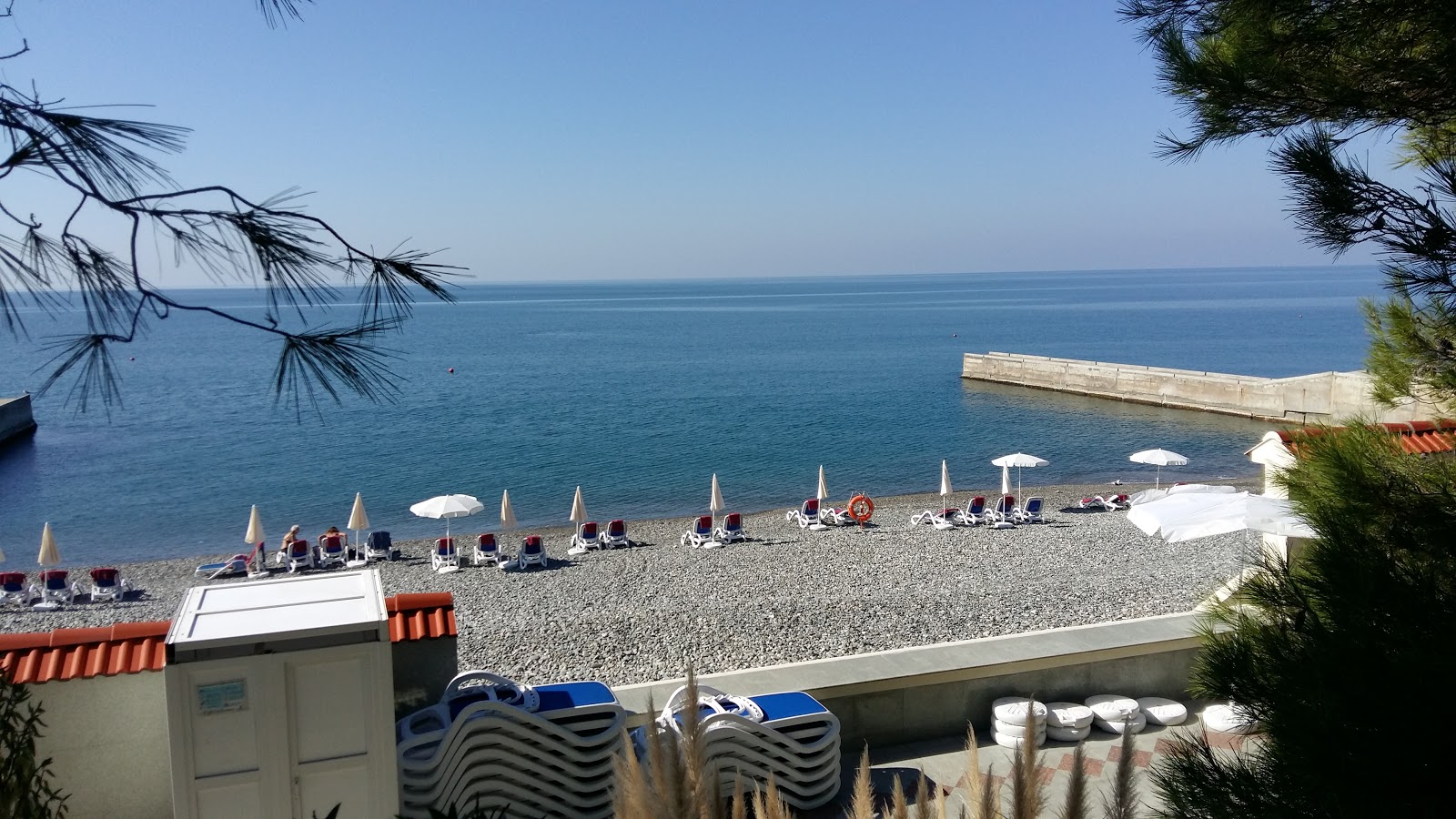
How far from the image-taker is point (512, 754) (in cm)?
476

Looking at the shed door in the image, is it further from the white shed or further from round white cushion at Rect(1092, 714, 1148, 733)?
round white cushion at Rect(1092, 714, 1148, 733)

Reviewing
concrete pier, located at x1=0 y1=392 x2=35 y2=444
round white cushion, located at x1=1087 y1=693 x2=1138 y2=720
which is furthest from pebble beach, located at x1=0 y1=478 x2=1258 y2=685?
concrete pier, located at x1=0 y1=392 x2=35 y2=444

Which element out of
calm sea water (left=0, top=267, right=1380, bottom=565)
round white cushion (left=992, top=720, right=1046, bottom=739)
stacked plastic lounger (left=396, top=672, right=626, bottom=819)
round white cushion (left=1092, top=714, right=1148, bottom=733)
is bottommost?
calm sea water (left=0, top=267, right=1380, bottom=565)

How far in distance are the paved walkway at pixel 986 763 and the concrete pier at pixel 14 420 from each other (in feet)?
129

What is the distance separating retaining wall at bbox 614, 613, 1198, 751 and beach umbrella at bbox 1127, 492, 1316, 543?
7.21 feet

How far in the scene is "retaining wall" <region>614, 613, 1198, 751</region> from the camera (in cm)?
557

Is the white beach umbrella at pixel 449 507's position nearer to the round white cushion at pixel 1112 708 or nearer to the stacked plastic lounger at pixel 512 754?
the stacked plastic lounger at pixel 512 754

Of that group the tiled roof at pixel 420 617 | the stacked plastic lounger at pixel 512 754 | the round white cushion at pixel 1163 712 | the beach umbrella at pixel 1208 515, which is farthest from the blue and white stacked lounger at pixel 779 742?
the beach umbrella at pixel 1208 515

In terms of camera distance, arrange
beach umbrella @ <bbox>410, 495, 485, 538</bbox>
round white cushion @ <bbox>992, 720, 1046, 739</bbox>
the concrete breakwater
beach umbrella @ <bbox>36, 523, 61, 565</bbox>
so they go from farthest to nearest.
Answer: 1. the concrete breakwater
2. beach umbrella @ <bbox>410, 495, 485, 538</bbox>
3. beach umbrella @ <bbox>36, 523, 61, 565</bbox>
4. round white cushion @ <bbox>992, 720, 1046, 739</bbox>

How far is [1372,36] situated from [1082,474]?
88.7 feet

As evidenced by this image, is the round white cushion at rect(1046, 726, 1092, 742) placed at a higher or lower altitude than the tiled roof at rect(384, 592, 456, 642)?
lower

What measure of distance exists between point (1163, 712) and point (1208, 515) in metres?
3.71

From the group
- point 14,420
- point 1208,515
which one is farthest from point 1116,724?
point 14,420

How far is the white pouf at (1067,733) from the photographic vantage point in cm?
560
